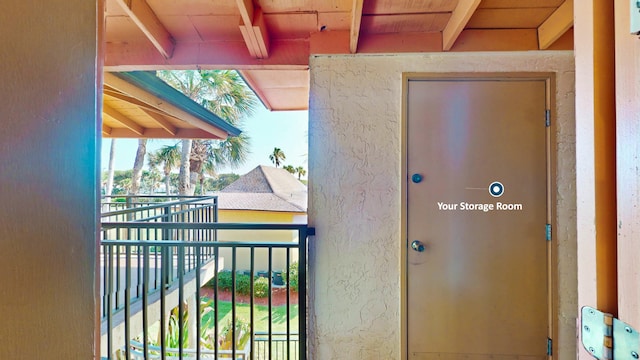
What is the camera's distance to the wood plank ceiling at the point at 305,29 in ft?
5.51

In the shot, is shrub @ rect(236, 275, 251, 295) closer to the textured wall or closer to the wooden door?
the wooden door

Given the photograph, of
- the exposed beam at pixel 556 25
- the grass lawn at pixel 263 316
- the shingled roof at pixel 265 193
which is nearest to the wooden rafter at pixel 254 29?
the exposed beam at pixel 556 25

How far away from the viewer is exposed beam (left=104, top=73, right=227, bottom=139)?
2386mm

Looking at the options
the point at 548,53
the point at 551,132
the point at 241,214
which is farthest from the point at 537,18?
the point at 241,214

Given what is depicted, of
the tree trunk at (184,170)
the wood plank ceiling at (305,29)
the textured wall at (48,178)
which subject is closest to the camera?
the textured wall at (48,178)

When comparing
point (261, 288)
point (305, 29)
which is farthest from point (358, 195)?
point (261, 288)

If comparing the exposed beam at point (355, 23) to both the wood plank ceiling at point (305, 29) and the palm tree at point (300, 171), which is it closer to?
the wood plank ceiling at point (305, 29)

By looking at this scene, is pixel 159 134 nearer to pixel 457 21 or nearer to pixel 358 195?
pixel 358 195

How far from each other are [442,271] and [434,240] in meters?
0.19

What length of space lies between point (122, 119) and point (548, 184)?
473 centimetres

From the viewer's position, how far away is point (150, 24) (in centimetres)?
180

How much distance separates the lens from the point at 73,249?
466 millimetres

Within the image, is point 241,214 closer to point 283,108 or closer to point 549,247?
point 283,108

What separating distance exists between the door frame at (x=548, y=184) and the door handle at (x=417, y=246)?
0.04 m
